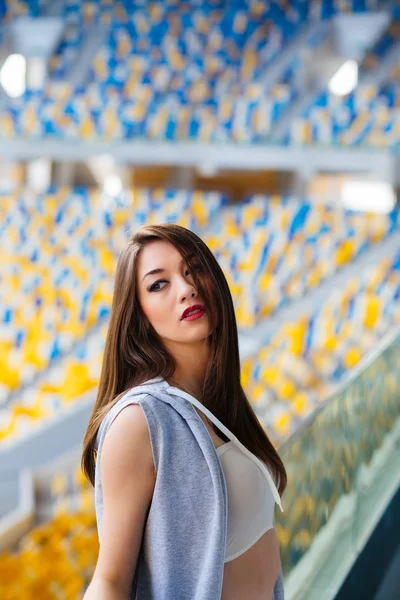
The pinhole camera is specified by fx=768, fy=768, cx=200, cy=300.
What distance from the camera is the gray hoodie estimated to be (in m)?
0.62

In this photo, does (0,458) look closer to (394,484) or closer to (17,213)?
(394,484)

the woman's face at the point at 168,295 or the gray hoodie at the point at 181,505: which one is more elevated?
the woman's face at the point at 168,295

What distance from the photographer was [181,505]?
63 centimetres

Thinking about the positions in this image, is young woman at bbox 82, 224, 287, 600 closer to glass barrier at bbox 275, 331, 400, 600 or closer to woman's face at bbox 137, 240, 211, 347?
woman's face at bbox 137, 240, 211, 347

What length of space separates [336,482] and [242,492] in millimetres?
683

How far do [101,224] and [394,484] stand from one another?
4.74 meters

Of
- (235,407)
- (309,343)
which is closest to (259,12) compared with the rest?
(309,343)

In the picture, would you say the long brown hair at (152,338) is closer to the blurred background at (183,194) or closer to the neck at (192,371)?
the neck at (192,371)

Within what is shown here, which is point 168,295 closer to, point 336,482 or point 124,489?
point 124,489

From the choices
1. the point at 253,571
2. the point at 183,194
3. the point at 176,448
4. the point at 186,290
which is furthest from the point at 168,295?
the point at 183,194

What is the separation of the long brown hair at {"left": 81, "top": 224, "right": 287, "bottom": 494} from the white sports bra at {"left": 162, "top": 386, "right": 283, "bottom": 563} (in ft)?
0.15

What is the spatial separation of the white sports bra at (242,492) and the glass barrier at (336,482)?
397 millimetres

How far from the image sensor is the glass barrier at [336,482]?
1.14 metres

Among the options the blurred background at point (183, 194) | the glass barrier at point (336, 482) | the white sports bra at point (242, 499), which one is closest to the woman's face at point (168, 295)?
the white sports bra at point (242, 499)
